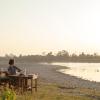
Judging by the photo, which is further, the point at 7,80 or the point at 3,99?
the point at 7,80

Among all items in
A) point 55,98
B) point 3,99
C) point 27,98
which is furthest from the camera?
point 55,98

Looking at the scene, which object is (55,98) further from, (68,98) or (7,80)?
(7,80)

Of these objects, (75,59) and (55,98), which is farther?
(75,59)

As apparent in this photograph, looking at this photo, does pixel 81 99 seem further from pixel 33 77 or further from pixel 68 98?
pixel 33 77

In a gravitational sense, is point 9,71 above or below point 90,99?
above

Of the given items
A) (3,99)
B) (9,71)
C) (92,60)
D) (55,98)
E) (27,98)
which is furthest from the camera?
(92,60)

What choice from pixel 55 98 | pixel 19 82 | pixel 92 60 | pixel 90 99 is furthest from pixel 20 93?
pixel 92 60

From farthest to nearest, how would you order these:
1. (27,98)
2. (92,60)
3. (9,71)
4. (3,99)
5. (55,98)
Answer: (92,60), (9,71), (55,98), (27,98), (3,99)

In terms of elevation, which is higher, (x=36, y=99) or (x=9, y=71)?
(x=9, y=71)

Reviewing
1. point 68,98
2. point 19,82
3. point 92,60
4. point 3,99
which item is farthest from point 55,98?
point 92,60

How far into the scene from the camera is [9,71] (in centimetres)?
1723

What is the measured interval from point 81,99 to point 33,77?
7.39ft

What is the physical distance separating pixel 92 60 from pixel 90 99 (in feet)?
495

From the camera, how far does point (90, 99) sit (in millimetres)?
16844
